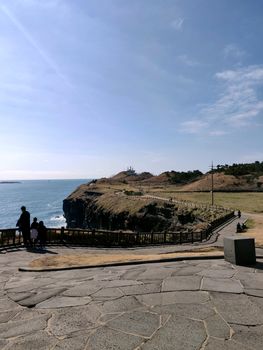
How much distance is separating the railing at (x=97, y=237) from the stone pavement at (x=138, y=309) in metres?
7.32

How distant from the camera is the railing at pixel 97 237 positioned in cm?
1488

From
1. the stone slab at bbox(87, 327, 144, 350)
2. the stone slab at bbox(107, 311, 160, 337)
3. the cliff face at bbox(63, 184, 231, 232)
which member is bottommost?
the cliff face at bbox(63, 184, 231, 232)

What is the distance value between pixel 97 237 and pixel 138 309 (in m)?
14.7

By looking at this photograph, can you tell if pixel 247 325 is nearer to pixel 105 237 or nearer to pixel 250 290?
pixel 250 290

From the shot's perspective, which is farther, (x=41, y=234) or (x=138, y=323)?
(x=41, y=234)

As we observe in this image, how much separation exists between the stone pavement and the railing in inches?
288

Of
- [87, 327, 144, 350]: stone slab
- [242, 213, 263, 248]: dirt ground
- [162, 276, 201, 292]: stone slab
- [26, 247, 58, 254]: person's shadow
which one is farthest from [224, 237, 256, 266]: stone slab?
[242, 213, 263, 248]: dirt ground

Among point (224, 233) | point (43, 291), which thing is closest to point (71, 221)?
point (224, 233)

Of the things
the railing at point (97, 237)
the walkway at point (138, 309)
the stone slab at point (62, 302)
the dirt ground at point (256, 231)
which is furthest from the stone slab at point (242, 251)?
the dirt ground at point (256, 231)

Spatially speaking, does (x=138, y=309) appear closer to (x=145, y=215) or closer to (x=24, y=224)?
(x=24, y=224)

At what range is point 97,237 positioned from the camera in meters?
19.7

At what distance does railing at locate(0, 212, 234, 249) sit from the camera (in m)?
14.9

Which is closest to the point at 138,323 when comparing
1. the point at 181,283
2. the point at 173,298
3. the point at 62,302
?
the point at 173,298

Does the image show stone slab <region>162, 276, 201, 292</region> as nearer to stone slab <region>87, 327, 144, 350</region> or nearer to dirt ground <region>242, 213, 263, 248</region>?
stone slab <region>87, 327, 144, 350</region>
